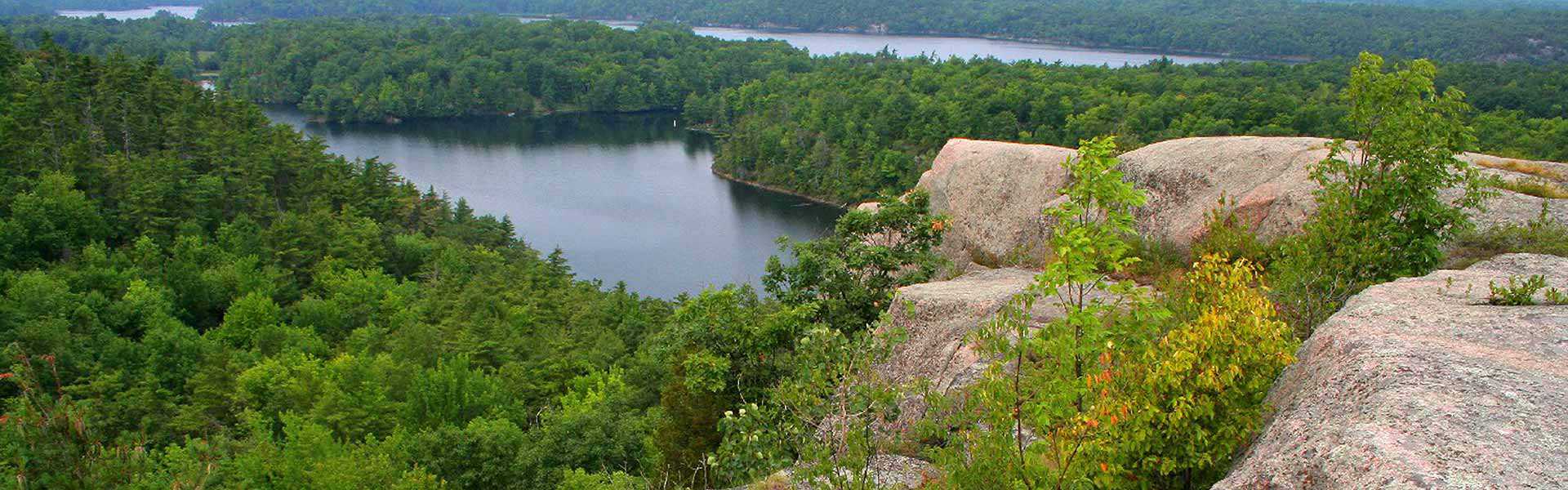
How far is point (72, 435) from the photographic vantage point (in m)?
12.5

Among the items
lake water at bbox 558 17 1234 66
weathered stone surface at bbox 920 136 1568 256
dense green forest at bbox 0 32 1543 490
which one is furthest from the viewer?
lake water at bbox 558 17 1234 66

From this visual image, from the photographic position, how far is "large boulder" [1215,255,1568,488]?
5.93 metres

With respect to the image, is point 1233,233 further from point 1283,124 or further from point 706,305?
point 1283,124

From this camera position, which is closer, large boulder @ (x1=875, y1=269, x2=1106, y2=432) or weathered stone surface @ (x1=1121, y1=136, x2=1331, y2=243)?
large boulder @ (x1=875, y1=269, x2=1106, y2=432)

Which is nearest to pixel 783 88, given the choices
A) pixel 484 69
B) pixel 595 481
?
pixel 484 69

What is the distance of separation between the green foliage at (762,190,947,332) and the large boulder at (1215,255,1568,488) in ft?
31.8

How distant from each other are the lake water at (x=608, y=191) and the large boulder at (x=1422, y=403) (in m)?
34.3

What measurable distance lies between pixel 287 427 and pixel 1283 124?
63.5 meters

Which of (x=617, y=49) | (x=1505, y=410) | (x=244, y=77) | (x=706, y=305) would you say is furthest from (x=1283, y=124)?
(x=244, y=77)

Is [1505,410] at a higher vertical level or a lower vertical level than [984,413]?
higher

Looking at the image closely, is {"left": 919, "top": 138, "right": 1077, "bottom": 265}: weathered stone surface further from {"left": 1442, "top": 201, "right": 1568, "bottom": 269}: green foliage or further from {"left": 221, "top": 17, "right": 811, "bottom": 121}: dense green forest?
{"left": 221, "top": 17, "right": 811, "bottom": 121}: dense green forest

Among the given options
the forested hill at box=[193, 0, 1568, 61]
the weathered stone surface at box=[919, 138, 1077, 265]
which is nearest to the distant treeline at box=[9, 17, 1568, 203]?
the weathered stone surface at box=[919, 138, 1077, 265]

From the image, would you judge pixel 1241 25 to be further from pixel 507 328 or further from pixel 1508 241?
pixel 1508 241

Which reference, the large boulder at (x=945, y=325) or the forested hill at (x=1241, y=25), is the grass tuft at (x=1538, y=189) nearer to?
the large boulder at (x=945, y=325)
